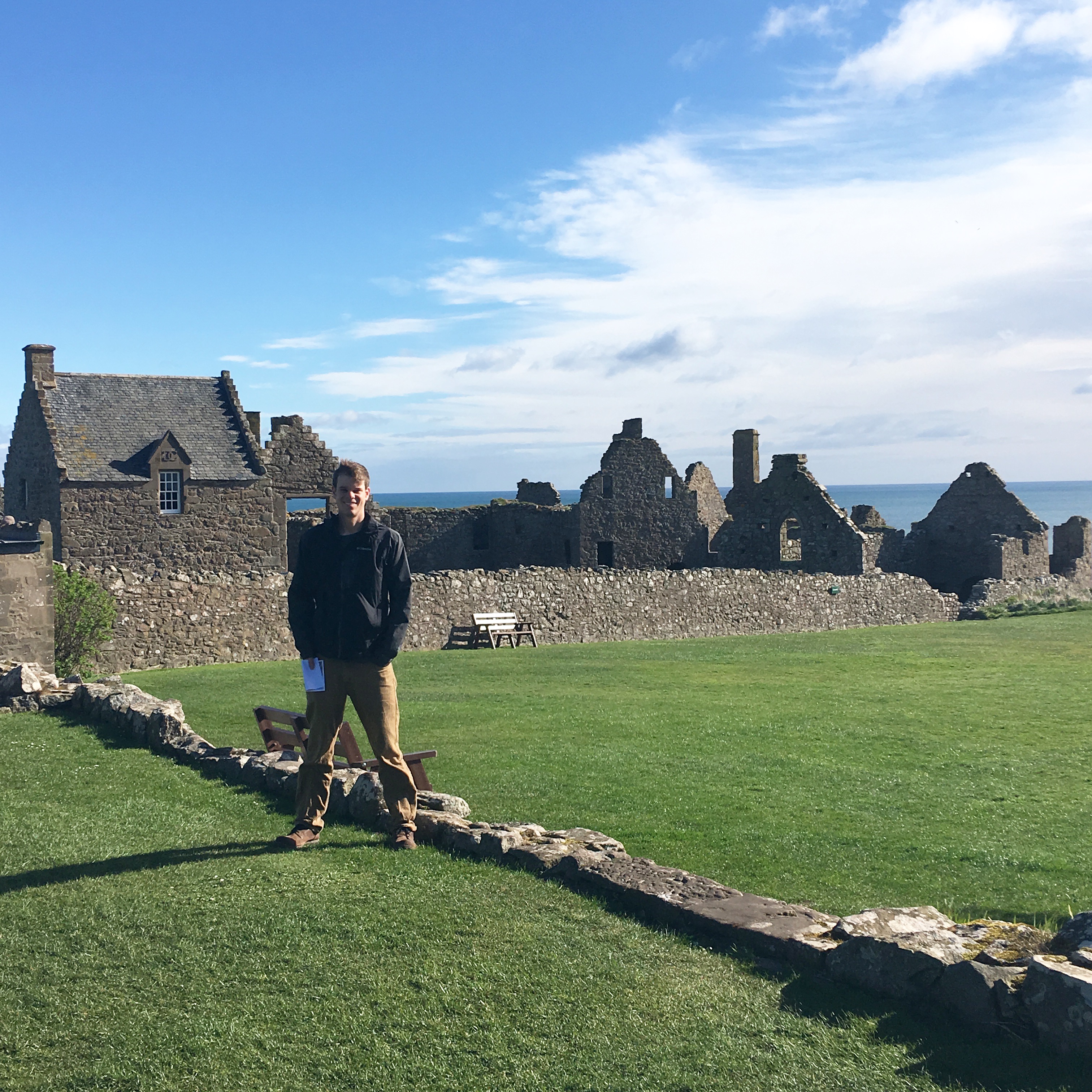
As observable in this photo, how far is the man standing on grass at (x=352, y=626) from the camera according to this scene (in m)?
7.46

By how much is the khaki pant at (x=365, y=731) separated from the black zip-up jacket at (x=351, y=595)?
5.1 inches

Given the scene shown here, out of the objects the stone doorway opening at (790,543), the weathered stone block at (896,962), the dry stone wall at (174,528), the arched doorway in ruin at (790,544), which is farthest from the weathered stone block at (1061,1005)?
the stone doorway opening at (790,543)

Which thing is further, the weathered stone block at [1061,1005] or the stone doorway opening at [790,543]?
the stone doorway opening at [790,543]

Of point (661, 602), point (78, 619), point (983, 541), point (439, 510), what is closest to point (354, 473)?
point (78, 619)

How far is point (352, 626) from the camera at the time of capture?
7426 mm

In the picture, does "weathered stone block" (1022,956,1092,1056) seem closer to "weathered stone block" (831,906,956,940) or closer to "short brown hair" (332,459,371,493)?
"weathered stone block" (831,906,956,940)

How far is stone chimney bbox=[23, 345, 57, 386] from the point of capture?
32.2 m

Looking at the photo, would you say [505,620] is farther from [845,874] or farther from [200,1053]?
[200,1053]

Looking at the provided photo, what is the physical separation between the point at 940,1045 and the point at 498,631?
21.9 meters

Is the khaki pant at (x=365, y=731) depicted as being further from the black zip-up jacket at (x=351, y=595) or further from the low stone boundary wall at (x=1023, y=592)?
the low stone boundary wall at (x=1023, y=592)

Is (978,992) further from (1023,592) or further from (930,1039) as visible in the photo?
(1023,592)

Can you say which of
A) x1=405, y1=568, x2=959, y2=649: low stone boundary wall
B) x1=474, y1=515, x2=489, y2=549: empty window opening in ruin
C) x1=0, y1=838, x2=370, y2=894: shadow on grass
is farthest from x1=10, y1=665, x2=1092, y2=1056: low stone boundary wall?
x1=474, y1=515, x2=489, y2=549: empty window opening in ruin

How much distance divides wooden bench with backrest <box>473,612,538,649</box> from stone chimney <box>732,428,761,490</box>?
18.2m

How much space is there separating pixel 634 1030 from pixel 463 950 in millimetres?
1163
